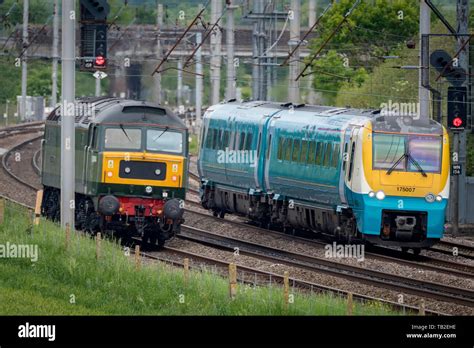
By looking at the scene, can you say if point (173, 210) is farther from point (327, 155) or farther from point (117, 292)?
point (117, 292)

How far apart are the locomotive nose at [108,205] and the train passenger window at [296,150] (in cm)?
512

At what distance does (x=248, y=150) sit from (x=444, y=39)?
12.6 metres

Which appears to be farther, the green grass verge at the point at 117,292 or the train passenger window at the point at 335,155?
the train passenger window at the point at 335,155

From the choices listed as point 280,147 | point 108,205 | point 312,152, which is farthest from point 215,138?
point 108,205

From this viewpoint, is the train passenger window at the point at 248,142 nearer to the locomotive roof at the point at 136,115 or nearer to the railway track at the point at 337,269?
the railway track at the point at 337,269

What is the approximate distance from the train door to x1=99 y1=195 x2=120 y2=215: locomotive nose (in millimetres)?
4871

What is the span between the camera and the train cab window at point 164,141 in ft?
94.0

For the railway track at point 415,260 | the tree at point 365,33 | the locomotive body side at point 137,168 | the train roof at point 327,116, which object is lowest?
the railway track at point 415,260

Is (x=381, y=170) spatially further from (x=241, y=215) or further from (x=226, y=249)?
(x=241, y=215)

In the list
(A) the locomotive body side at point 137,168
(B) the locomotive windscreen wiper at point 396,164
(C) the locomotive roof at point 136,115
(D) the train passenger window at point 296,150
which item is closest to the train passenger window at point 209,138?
(D) the train passenger window at point 296,150

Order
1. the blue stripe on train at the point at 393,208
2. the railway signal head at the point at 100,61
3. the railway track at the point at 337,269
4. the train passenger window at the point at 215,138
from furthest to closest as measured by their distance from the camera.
Result: the train passenger window at the point at 215,138 → the railway signal head at the point at 100,61 → the blue stripe on train at the point at 393,208 → the railway track at the point at 337,269

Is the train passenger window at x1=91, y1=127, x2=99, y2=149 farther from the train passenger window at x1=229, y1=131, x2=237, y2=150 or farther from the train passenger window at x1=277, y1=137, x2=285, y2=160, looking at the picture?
the train passenger window at x1=229, y1=131, x2=237, y2=150

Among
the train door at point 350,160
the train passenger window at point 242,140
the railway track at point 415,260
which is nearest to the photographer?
the railway track at point 415,260

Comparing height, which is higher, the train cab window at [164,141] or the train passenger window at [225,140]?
the train cab window at [164,141]
